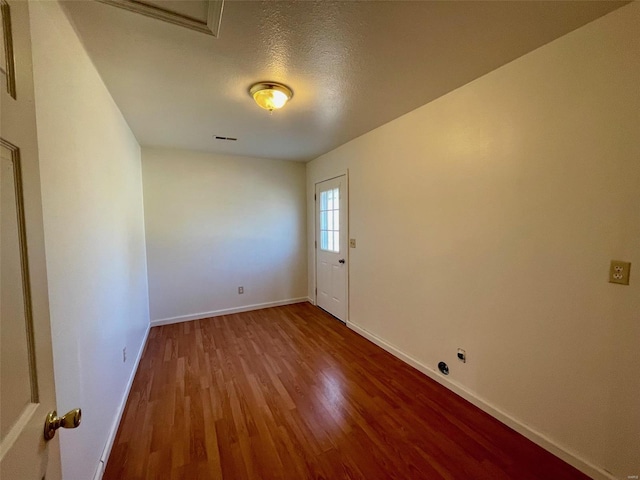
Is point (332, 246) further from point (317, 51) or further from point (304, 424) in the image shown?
point (317, 51)

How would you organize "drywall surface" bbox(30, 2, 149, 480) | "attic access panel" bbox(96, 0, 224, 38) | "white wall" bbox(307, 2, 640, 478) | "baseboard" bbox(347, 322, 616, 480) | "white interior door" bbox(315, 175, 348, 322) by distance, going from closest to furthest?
A: "drywall surface" bbox(30, 2, 149, 480) → "attic access panel" bbox(96, 0, 224, 38) → "white wall" bbox(307, 2, 640, 478) → "baseboard" bbox(347, 322, 616, 480) → "white interior door" bbox(315, 175, 348, 322)

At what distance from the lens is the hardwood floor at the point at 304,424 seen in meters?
1.51

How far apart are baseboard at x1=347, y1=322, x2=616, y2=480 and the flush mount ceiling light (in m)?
2.54

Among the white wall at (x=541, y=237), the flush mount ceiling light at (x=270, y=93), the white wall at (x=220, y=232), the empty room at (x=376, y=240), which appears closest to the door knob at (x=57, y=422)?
the empty room at (x=376, y=240)

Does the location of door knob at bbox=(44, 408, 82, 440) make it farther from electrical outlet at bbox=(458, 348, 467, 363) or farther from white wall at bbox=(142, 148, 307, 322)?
white wall at bbox=(142, 148, 307, 322)

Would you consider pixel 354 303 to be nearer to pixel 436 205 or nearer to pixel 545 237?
pixel 436 205

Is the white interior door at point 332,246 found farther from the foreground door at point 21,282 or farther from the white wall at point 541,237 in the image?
the foreground door at point 21,282

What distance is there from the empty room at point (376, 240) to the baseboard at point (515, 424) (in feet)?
0.04

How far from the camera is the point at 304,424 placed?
184 centimetres

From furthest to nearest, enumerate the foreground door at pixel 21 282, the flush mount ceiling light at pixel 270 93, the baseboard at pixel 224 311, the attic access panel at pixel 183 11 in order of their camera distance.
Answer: the baseboard at pixel 224 311, the flush mount ceiling light at pixel 270 93, the attic access panel at pixel 183 11, the foreground door at pixel 21 282

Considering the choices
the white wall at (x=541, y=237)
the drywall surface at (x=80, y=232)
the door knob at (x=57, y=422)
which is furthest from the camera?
the white wall at (x=541, y=237)

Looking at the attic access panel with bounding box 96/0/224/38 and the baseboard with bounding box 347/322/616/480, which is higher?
the attic access panel with bounding box 96/0/224/38

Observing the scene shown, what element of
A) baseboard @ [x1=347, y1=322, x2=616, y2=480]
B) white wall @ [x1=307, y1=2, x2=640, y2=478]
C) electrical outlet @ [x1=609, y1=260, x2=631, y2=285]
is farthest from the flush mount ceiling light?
baseboard @ [x1=347, y1=322, x2=616, y2=480]

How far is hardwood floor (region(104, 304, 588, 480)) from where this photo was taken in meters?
1.51
